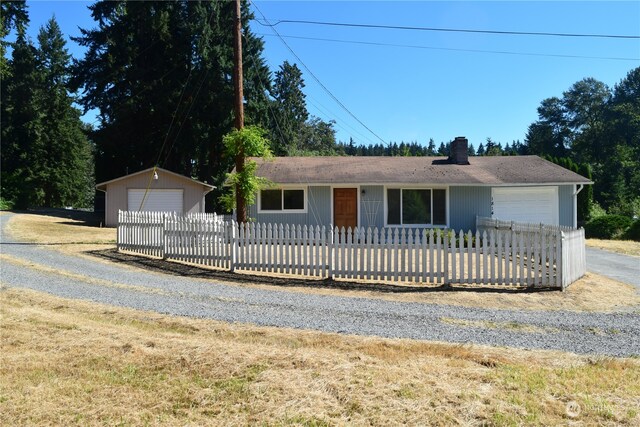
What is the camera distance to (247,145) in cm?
1362

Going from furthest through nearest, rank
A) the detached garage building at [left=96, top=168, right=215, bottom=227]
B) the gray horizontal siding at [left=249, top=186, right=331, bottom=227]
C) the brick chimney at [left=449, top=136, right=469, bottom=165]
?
the detached garage building at [left=96, top=168, right=215, bottom=227] → the brick chimney at [left=449, top=136, right=469, bottom=165] → the gray horizontal siding at [left=249, top=186, right=331, bottom=227]

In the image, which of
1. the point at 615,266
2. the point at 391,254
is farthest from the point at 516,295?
the point at 615,266

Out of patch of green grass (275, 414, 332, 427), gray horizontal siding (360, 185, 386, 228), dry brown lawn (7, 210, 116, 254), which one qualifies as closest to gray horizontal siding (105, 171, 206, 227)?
dry brown lawn (7, 210, 116, 254)

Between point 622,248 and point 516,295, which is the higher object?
point 622,248

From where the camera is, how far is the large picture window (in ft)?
65.6

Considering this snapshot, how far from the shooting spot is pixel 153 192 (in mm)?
25922

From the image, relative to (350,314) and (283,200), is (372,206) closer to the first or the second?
(283,200)

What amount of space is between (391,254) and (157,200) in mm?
18672

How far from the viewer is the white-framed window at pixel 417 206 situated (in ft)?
65.8

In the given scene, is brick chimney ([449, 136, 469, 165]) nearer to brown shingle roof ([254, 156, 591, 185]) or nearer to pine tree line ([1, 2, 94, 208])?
brown shingle roof ([254, 156, 591, 185])

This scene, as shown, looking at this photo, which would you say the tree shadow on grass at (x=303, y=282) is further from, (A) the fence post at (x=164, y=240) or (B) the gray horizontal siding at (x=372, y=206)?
(B) the gray horizontal siding at (x=372, y=206)

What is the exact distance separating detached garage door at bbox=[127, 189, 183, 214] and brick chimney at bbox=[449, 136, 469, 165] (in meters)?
14.5

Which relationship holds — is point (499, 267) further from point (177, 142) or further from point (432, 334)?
point (177, 142)

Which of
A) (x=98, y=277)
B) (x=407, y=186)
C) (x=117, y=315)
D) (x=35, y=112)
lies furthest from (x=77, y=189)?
(x=117, y=315)
